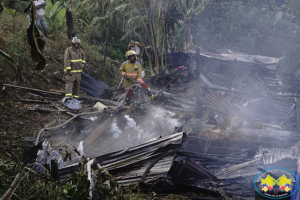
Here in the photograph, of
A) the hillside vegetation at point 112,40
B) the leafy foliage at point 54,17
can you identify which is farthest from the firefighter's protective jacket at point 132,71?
the leafy foliage at point 54,17

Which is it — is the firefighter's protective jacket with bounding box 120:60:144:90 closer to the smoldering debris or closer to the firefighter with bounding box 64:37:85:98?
the smoldering debris

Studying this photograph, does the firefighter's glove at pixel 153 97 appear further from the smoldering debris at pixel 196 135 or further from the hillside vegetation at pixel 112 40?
the hillside vegetation at pixel 112 40

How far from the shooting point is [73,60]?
1060 cm

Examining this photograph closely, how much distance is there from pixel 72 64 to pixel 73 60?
0.52 ft

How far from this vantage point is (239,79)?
547 inches

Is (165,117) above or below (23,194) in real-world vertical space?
below

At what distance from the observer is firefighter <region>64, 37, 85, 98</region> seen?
10446 mm

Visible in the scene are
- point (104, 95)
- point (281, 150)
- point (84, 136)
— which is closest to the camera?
point (281, 150)

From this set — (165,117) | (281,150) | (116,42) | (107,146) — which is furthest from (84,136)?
(116,42)

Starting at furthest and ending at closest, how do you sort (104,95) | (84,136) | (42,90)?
1. (104,95)
2. (42,90)
3. (84,136)

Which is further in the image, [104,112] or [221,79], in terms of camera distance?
[221,79]

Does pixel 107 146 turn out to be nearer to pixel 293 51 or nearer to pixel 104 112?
pixel 104 112

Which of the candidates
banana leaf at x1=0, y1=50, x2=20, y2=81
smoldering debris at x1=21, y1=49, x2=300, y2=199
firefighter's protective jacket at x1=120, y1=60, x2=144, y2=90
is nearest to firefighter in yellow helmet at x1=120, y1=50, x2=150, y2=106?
firefighter's protective jacket at x1=120, y1=60, x2=144, y2=90

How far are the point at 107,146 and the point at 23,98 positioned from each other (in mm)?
3794
